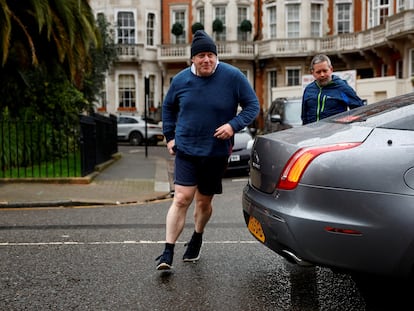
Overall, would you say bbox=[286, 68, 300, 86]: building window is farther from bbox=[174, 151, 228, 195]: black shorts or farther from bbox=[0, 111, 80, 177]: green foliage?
bbox=[174, 151, 228, 195]: black shorts

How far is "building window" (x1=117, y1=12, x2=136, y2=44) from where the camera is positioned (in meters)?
38.7

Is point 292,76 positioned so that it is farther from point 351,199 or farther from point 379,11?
point 351,199

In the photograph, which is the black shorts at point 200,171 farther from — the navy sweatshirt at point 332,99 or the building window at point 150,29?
the building window at point 150,29

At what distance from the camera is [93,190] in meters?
10.2

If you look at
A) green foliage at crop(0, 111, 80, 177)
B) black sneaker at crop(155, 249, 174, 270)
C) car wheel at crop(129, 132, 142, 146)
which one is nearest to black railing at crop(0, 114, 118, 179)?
green foliage at crop(0, 111, 80, 177)

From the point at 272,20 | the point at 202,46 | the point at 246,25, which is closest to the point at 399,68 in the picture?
the point at 272,20

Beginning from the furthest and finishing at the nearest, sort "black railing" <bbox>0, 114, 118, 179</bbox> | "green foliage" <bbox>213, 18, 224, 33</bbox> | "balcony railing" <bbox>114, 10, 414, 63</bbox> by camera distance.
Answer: "green foliage" <bbox>213, 18, 224, 33</bbox>
"balcony railing" <bbox>114, 10, 414, 63</bbox>
"black railing" <bbox>0, 114, 118, 179</bbox>

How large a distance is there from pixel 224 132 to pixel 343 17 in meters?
34.0

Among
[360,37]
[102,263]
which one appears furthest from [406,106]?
[360,37]

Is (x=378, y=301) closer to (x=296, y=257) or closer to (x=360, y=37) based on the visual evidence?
(x=296, y=257)

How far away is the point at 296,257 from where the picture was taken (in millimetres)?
3727

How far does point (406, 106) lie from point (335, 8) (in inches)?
1356

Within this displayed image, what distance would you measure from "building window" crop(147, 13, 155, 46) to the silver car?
36519 mm

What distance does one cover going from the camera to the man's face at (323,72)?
6.13 metres
